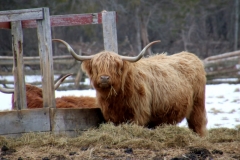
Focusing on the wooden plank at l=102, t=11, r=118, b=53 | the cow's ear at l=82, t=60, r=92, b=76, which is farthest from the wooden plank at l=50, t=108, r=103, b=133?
the wooden plank at l=102, t=11, r=118, b=53

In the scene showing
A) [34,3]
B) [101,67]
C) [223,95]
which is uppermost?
[34,3]

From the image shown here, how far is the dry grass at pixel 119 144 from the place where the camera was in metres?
5.92

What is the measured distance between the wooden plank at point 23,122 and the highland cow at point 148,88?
882 mm

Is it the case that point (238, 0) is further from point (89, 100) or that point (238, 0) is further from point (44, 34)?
point (44, 34)

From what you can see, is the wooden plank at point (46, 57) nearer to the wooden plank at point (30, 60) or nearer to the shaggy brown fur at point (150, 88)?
the shaggy brown fur at point (150, 88)

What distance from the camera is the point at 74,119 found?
7.28 meters

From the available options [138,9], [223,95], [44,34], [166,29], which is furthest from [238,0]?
[44,34]

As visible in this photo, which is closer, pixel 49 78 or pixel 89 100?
pixel 49 78

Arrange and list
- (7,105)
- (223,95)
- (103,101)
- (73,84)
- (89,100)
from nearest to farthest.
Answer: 1. (103,101)
2. (89,100)
3. (7,105)
4. (223,95)
5. (73,84)

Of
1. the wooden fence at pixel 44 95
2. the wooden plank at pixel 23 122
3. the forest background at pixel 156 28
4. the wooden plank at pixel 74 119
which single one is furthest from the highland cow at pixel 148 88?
the forest background at pixel 156 28

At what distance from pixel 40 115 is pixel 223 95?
879cm

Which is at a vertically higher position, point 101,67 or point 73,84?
point 101,67

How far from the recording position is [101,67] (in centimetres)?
701

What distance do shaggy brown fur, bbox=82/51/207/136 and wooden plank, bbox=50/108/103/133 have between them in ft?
0.69
